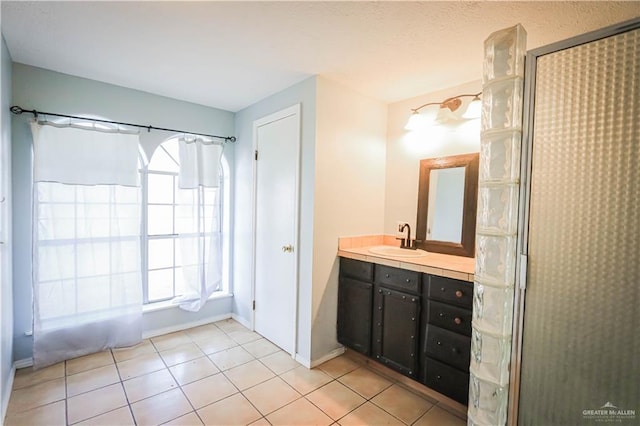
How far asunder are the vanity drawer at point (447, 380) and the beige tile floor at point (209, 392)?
0.16 metres

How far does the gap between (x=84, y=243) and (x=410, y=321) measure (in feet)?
9.01

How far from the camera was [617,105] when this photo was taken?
105cm

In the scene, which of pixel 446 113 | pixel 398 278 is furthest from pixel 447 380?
pixel 446 113

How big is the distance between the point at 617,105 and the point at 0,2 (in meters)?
2.92

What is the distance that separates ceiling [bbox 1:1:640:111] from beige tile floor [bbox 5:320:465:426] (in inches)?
94.6

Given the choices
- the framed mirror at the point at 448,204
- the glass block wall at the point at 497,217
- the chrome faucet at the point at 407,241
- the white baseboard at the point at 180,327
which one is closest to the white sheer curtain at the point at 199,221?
the white baseboard at the point at 180,327

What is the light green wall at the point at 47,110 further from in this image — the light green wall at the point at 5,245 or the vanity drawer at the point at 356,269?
the vanity drawer at the point at 356,269

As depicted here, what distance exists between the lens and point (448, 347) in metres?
1.94

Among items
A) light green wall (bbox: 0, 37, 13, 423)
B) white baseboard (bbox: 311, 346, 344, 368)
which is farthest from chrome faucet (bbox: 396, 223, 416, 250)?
light green wall (bbox: 0, 37, 13, 423)

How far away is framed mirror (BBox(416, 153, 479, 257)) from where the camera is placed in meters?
2.43

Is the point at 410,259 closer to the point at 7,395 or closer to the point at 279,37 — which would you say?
the point at 279,37

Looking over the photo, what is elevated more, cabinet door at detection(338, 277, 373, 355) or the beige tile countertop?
the beige tile countertop

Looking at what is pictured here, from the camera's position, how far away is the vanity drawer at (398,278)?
2131mm

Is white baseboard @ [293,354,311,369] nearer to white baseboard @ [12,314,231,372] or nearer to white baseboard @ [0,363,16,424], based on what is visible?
white baseboard @ [12,314,231,372]
